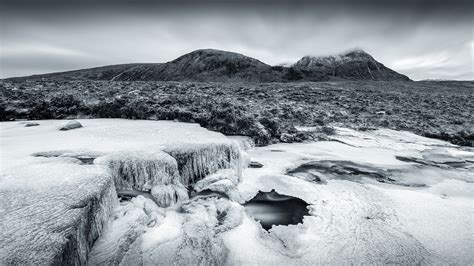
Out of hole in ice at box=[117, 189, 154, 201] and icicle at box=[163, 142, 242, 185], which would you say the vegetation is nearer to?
icicle at box=[163, 142, 242, 185]

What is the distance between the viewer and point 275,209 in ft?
16.9

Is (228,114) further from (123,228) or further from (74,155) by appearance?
(123,228)

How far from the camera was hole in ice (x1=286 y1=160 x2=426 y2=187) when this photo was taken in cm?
635

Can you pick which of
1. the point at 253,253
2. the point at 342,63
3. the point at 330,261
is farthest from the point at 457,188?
the point at 342,63

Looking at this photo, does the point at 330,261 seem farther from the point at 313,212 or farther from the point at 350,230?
the point at 313,212

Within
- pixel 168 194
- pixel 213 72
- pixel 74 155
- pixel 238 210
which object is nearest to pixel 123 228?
pixel 168 194

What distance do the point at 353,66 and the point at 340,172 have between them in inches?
4415

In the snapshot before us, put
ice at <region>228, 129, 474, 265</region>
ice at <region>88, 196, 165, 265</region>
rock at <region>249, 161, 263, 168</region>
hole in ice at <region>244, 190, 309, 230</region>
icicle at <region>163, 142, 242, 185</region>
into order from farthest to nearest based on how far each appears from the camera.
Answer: rock at <region>249, 161, 263, 168</region> → icicle at <region>163, 142, 242, 185</region> → hole in ice at <region>244, 190, 309, 230</region> → ice at <region>228, 129, 474, 265</region> → ice at <region>88, 196, 165, 265</region>

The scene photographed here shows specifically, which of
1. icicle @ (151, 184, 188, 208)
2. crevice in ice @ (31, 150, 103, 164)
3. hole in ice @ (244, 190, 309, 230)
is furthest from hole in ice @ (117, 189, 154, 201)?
hole in ice @ (244, 190, 309, 230)

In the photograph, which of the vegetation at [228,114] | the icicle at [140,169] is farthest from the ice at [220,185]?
the vegetation at [228,114]

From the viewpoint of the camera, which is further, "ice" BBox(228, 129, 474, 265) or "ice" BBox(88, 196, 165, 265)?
"ice" BBox(228, 129, 474, 265)

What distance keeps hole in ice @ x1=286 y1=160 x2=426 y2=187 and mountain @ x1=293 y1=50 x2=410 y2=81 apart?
84.3 m

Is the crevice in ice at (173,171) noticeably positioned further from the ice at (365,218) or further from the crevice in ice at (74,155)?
the ice at (365,218)

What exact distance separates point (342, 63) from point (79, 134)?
398ft
